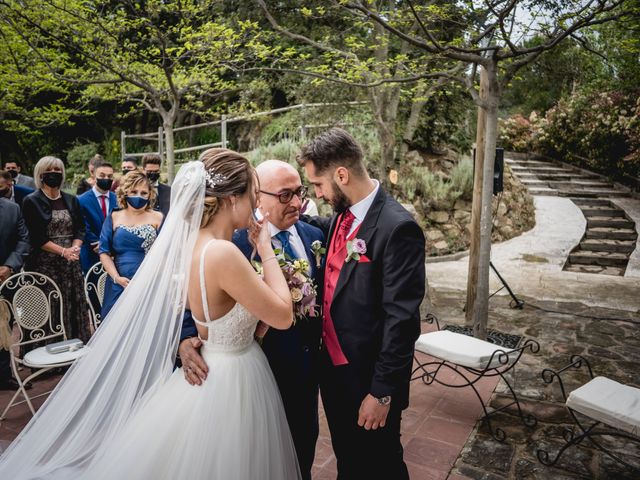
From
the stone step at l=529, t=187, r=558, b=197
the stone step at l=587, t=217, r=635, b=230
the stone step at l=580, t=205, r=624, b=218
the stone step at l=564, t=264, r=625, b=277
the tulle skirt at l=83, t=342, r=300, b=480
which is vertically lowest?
the stone step at l=564, t=264, r=625, b=277

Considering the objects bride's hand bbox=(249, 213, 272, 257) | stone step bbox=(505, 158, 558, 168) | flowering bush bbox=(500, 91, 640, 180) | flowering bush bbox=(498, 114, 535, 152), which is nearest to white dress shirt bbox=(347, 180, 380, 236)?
bride's hand bbox=(249, 213, 272, 257)

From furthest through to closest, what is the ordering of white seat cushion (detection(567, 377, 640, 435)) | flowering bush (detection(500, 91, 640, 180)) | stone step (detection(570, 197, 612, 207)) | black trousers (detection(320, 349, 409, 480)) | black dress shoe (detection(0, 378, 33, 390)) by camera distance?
stone step (detection(570, 197, 612, 207))
flowering bush (detection(500, 91, 640, 180))
black dress shoe (detection(0, 378, 33, 390))
white seat cushion (detection(567, 377, 640, 435))
black trousers (detection(320, 349, 409, 480))

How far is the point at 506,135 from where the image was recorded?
18.2m

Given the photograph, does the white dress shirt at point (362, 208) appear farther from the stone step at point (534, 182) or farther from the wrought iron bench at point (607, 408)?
the stone step at point (534, 182)

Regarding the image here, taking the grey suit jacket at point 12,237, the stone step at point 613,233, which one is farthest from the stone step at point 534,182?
the grey suit jacket at point 12,237

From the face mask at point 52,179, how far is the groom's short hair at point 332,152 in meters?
3.70

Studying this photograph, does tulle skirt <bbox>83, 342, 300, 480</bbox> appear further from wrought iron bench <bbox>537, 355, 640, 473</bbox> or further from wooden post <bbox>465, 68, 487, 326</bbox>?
wooden post <bbox>465, 68, 487, 326</bbox>

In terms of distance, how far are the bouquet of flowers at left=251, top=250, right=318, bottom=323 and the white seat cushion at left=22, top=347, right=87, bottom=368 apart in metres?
2.12

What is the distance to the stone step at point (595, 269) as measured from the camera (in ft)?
31.5

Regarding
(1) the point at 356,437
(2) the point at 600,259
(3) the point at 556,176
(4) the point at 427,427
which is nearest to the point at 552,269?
(2) the point at 600,259

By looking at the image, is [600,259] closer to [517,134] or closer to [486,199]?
[486,199]

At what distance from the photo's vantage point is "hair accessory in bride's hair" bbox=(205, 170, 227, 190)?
217 centimetres

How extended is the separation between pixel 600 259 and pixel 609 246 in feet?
2.13

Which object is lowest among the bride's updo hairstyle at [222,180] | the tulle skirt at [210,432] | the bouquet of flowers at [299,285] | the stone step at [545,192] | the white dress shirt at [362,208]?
the stone step at [545,192]
